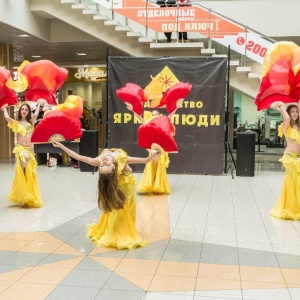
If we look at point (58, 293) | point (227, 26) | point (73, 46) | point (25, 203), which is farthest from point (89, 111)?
point (58, 293)

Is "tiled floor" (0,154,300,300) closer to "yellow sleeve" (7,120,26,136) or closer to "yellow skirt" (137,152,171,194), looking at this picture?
"yellow skirt" (137,152,171,194)

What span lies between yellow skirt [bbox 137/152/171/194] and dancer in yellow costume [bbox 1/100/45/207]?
1.89m

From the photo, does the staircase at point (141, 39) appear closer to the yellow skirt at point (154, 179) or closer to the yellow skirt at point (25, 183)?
the yellow skirt at point (154, 179)

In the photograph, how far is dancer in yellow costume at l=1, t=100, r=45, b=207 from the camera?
629cm

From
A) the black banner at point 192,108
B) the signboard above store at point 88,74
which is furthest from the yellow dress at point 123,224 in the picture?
the signboard above store at point 88,74

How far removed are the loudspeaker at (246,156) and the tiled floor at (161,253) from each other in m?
2.36

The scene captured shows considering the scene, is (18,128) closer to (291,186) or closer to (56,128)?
(56,128)

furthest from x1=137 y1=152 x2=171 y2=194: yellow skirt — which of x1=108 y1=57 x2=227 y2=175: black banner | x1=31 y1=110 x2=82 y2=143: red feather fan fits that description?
x1=31 y1=110 x2=82 y2=143: red feather fan

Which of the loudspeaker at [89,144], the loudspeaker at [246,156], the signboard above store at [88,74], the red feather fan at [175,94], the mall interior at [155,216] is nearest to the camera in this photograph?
the mall interior at [155,216]

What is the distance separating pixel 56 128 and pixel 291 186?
3.17 metres

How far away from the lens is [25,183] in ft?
20.8

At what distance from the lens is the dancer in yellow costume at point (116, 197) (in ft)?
14.3

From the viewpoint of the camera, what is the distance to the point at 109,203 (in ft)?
14.3

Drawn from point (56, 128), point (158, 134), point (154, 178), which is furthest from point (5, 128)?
point (158, 134)
